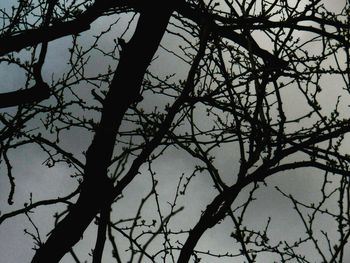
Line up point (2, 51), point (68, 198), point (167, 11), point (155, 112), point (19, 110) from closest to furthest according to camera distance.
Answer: point (2, 51)
point (167, 11)
point (68, 198)
point (19, 110)
point (155, 112)

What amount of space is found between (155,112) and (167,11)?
1913mm

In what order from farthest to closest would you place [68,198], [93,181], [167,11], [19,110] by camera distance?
[19,110] → [68,198] → [167,11] → [93,181]

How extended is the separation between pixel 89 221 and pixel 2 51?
43.2 inches

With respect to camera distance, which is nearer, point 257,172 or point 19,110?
point 257,172

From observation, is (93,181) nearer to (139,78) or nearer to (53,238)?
(53,238)

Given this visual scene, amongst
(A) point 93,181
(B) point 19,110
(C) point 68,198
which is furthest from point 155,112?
(A) point 93,181

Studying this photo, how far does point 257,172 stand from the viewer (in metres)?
Result: 2.75

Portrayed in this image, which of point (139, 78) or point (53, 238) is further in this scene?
point (139, 78)

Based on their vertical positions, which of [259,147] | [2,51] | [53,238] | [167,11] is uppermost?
[167,11]

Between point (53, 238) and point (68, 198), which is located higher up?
point (68, 198)

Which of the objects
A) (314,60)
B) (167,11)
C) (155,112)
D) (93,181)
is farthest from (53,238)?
(314,60)

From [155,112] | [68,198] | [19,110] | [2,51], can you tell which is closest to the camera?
[2,51]

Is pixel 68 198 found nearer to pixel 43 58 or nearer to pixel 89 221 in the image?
pixel 89 221

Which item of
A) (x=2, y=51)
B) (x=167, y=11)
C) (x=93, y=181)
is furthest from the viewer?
(x=167, y=11)
